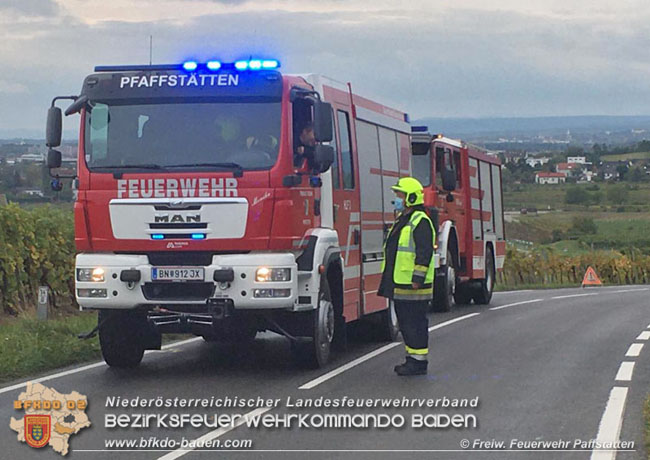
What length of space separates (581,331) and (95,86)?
8.26 metres

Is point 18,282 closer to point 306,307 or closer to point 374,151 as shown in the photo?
point 374,151

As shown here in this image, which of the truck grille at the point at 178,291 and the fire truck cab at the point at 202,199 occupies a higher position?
the fire truck cab at the point at 202,199

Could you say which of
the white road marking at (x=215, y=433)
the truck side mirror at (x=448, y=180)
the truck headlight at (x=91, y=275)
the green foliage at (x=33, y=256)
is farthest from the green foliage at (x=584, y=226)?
the white road marking at (x=215, y=433)

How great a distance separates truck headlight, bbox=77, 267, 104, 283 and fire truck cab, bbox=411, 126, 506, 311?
884 cm

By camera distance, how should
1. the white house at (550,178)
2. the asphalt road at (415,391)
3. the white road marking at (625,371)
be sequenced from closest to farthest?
the asphalt road at (415,391), the white road marking at (625,371), the white house at (550,178)

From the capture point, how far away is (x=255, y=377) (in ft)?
37.3

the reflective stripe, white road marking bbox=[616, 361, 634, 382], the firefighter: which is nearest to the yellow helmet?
the firefighter

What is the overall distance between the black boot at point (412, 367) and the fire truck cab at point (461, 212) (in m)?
7.83

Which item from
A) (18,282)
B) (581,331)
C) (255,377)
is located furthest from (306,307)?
(18,282)

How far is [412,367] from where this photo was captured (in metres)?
11.4

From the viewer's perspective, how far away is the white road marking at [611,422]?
776cm

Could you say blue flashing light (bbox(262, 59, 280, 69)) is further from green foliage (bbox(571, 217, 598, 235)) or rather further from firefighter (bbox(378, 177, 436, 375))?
green foliage (bbox(571, 217, 598, 235))

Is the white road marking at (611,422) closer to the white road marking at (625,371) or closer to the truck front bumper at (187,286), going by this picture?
the white road marking at (625,371)

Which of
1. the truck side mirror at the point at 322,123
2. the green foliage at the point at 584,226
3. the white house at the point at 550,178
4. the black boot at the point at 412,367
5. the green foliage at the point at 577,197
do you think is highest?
the truck side mirror at the point at 322,123
